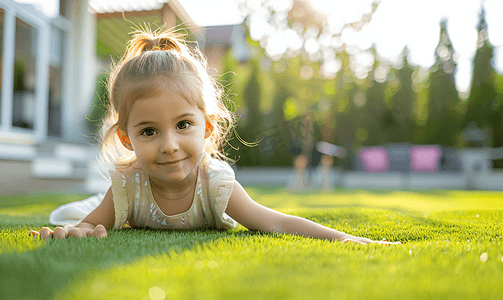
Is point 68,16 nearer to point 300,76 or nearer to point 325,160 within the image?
point 325,160

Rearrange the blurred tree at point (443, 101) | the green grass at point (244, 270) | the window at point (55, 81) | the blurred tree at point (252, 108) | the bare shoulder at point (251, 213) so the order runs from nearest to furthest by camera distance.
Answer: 1. the green grass at point (244, 270)
2. the bare shoulder at point (251, 213)
3. the window at point (55, 81)
4. the blurred tree at point (443, 101)
5. the blurred tree at point (252, 108)

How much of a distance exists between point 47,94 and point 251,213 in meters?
7.07

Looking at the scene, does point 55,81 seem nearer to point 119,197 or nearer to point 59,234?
point 119,197

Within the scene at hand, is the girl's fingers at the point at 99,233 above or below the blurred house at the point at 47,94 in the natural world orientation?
below

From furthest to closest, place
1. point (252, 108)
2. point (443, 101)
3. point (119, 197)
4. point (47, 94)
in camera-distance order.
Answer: point (252, 108) → point (443, 101) → point (47, 94) → point (119, 197)

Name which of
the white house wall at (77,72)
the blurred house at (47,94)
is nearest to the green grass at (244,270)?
the blurred house at (47,94)

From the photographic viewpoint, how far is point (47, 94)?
23.8 ft

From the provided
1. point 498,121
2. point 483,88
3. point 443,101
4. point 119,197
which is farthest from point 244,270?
point 498,121

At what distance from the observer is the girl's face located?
159 cm

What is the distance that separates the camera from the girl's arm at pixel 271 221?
5.33ft

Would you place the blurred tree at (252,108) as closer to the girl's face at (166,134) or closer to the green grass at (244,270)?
the girl's face at (166,134)

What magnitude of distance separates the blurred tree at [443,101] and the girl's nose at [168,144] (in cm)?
1165

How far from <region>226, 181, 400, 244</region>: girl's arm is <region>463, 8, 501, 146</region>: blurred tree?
11664 millimetres

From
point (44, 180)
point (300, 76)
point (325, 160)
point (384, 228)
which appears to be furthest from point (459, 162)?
point (44, 180)
